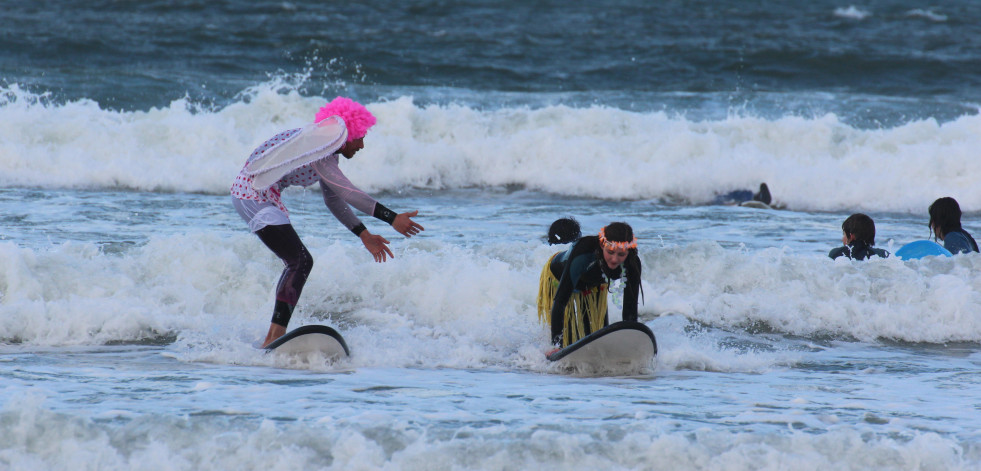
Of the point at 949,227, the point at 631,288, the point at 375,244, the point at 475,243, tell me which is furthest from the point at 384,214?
the point at 949,227

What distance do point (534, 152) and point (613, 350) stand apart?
10.4m

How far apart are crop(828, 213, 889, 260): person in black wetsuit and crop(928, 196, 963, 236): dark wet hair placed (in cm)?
51

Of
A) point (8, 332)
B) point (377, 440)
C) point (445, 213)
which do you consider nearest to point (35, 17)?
point (445, 213)

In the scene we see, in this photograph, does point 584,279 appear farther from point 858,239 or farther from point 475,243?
point 475,243

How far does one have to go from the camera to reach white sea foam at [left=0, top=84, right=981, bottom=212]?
14867mm

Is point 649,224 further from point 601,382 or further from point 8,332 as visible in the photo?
point 8,332

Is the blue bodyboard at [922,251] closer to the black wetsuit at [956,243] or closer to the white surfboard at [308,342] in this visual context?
the black wetsuit at [956,243]

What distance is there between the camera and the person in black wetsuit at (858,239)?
855cm

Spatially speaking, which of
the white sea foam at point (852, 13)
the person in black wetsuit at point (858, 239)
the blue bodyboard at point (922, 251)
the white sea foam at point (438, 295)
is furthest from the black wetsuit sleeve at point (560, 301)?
the white sea foam at point (852, 13)

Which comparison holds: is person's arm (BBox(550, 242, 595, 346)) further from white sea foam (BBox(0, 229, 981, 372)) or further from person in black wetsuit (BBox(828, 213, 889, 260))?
person in black wetsuit (BBox(828, 213, 889, 260))

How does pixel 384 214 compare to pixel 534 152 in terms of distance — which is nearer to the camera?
pixel 384 214

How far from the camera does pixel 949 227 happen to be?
8.84 m

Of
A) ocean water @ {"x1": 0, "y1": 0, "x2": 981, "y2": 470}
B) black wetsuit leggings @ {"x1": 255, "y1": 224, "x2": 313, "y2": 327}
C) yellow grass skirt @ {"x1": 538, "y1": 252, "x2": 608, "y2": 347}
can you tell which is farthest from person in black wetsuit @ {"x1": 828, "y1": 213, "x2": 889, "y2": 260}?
black wetsuit leggings @ {"x1": 255, "y1": 224, "x2": 313, "y2": 327}

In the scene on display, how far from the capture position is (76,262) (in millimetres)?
8242
